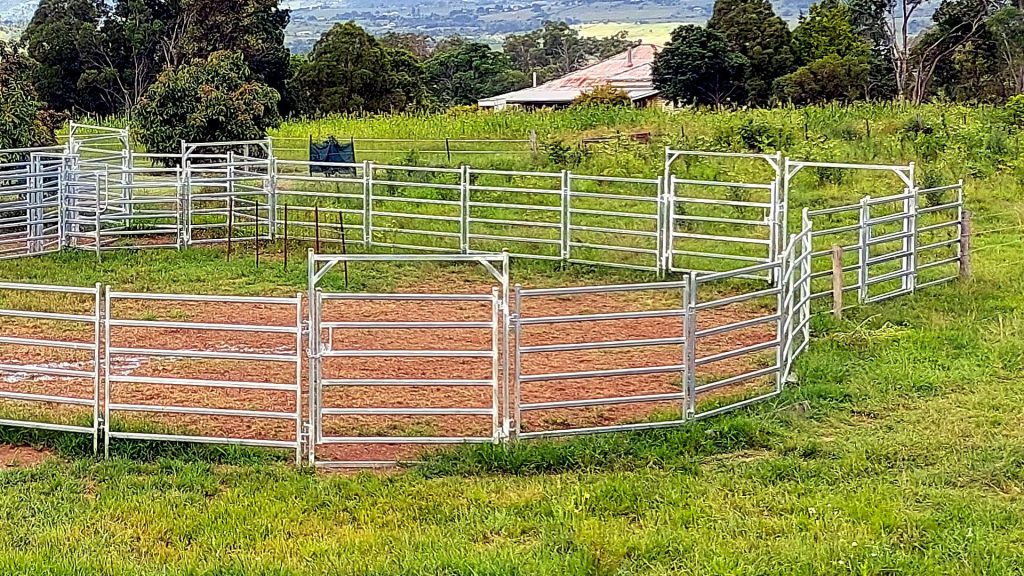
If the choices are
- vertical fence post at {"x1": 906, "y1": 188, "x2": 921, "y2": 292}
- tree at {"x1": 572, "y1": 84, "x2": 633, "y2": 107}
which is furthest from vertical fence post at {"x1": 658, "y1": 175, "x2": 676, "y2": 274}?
tree at {"x1": 572, "y1": 84, "x2": 633, "y2": 107}

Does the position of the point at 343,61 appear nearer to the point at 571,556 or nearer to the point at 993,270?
the point at 993,270

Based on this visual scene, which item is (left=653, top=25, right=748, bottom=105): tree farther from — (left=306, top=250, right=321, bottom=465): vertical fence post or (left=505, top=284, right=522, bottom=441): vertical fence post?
(left=306, top=250, right=321, bottom=465): vertical fence post

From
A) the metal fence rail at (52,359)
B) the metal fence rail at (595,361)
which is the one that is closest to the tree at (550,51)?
the metal fence rail at (52,359)

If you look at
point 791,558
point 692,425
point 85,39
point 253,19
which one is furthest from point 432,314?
point 85,39

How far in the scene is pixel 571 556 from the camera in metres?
5.85

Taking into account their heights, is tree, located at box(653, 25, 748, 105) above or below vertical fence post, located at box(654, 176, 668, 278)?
above

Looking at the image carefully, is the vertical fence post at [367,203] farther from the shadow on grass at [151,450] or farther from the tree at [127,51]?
the tree at [127,51]

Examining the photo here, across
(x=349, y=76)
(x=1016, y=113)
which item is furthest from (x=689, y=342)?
(x=349, y=76)

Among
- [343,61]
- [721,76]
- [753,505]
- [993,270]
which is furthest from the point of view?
[721,76]

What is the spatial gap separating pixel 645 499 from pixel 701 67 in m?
40.3

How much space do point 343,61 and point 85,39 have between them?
27.9ft

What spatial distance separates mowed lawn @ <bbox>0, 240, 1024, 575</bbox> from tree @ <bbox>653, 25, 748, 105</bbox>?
124 ft

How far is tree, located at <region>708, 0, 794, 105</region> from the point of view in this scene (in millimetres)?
45406

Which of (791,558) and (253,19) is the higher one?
(253,19)
